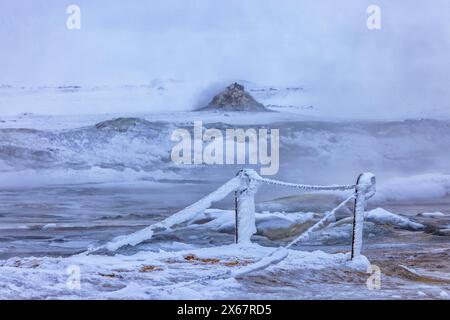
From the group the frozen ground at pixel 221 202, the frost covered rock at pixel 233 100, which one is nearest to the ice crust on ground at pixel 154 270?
the frozen ground at pixel 221 202

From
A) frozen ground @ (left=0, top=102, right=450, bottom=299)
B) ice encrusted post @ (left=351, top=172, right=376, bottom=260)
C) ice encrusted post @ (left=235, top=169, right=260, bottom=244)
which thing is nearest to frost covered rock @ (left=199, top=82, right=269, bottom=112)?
frozen ground @ (left=0, top=102, right=450, bottom=299)

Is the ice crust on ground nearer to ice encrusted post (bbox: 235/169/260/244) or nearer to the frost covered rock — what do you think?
ice encrusted post (bbox: 235/169/260/244)

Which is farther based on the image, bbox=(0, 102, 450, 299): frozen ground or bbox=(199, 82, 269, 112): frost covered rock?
bbox=(199, 82, 269, 112): frost covered rock

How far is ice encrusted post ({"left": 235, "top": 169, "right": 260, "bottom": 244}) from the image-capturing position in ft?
12.4

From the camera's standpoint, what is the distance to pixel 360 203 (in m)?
3.75

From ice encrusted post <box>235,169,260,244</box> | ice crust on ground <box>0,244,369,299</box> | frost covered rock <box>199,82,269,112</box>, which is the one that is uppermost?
frost covered rock <box>199,82,269,112</box>

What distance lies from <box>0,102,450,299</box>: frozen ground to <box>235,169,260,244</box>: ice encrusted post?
55 mm

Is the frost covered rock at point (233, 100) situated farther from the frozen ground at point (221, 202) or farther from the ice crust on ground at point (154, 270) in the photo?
the ice crust on ground at point (154, 270)

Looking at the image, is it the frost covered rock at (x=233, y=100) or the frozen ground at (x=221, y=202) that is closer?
the frozen ground at (x=221, y=202)

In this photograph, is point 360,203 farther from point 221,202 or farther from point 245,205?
point 221,202

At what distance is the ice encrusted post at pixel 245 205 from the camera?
149 inches

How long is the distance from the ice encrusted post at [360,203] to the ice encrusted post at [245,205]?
50cm
